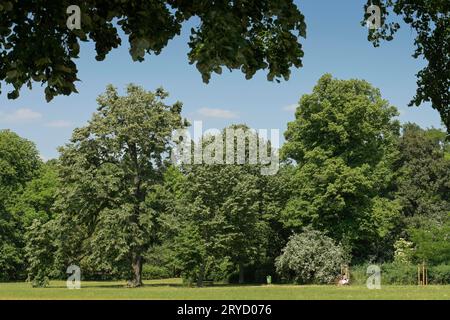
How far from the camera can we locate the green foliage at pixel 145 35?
19.6 ft

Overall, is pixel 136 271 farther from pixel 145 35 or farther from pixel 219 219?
pixel 145 35

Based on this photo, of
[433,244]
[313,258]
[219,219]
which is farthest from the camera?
[219,219]

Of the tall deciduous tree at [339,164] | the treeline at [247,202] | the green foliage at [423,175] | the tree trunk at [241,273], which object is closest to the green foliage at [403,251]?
the treeline at [247,202]

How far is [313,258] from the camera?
4497cm

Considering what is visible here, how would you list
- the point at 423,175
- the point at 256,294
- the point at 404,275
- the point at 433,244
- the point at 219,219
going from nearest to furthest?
the point at 256,294 → the point at 404,275 → the point at 433,244 → the point at 219,219 → the point at 423,175

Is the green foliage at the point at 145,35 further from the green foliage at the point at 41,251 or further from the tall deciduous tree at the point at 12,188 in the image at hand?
the tall deciduous tree at the point at 12,188

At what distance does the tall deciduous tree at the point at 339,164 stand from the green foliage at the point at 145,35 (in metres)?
38.6

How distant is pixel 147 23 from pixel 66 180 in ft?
119

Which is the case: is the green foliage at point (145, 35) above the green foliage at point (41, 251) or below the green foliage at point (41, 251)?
above

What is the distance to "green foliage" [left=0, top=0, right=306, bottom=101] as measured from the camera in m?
5.98

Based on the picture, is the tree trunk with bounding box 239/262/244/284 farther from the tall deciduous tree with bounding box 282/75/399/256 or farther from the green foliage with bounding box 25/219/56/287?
the green foliage with bounding box 25/219/56/287

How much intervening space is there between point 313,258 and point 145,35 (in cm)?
3991

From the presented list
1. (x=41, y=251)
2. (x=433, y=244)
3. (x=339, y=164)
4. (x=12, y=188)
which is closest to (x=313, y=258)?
(x=339, y=164)

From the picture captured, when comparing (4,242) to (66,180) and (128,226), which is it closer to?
(66,180)
